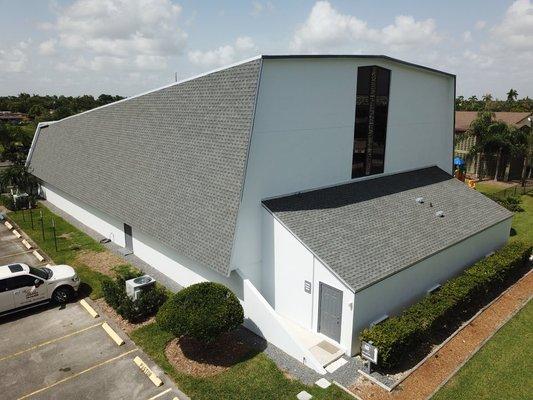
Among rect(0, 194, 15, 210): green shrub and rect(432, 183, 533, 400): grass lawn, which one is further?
rect(0, 194, 15, 210): green shrub

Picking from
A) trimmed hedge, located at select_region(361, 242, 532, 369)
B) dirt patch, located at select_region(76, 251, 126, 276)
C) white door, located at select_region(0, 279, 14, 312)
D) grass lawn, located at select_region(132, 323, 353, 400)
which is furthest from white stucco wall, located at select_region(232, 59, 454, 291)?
white door, located at select_region(0, 279, 14, 312)

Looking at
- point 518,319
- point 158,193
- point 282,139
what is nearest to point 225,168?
point 282,139

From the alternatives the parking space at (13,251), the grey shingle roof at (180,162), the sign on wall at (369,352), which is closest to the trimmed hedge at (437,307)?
the sign on wall at (369,352)

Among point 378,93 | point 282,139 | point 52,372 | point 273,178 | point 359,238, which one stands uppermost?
point 378,93

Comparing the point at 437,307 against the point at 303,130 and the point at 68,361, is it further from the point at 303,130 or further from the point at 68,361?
the point at 68,361

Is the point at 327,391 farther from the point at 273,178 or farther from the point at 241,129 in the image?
the point at 241,129

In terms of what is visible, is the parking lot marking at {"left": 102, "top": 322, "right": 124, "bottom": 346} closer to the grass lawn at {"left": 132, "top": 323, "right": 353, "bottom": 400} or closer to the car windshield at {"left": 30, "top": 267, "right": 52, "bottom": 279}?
the grass lawn at {"left": 132, "top": 323, "right": 353, "bottom": 400}

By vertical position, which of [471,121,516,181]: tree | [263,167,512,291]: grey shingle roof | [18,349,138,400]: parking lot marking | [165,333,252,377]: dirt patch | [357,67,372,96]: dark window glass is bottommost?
[18,349,138,400]: parking lot marking
